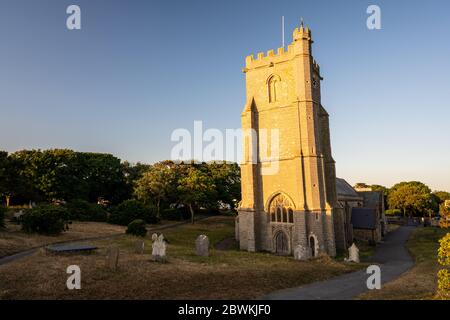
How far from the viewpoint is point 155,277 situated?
Result: 14547 mm

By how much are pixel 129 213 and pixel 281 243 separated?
69.5 feet

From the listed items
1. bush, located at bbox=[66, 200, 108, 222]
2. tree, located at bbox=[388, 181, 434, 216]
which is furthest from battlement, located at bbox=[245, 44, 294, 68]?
tree, located at bbox=[388, 181, 434, 216]

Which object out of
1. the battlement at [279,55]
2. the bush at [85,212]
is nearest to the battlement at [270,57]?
the battlement at [279,55]

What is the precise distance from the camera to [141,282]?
13.7 meters

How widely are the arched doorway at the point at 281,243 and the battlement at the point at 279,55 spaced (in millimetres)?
18107

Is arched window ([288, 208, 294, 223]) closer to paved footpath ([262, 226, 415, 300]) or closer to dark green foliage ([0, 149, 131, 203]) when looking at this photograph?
paved footpath ([262, 226, 415, 300])

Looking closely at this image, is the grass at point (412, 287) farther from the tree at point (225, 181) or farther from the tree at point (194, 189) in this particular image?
the tree at point (225, 181)

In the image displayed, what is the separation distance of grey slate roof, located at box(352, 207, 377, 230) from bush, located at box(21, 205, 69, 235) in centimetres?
3538

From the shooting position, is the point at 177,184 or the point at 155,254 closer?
A: the point at 155,254

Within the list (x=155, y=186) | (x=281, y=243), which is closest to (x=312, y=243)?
(x=281, y=243)

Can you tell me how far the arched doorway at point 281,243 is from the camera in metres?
29.4
